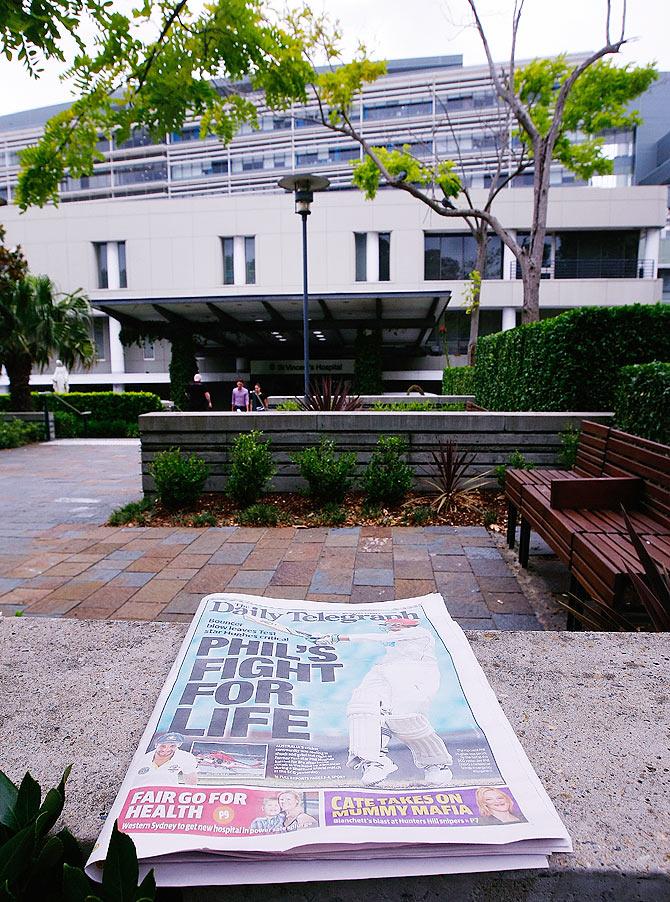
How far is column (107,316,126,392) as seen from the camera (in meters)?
31.0

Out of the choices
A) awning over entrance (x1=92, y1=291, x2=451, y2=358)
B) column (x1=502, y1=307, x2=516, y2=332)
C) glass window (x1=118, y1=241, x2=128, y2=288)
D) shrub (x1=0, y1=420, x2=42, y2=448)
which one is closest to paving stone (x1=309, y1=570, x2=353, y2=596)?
shrub (x1=0, y1=420, x2=42, y2=448)

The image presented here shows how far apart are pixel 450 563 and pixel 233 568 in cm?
160

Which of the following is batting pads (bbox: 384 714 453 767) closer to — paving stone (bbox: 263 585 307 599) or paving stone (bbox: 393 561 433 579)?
paving stone (bbox: 263 585 307 599)

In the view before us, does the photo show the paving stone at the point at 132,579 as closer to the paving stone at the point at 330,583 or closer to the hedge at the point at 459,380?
the paving stone at the point at 330,583

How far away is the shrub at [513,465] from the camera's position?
18.6 feet

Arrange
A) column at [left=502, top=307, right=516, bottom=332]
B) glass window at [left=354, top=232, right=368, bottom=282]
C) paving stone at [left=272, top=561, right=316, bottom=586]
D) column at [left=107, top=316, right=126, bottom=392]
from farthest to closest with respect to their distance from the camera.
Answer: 1. column at [left=107, top=316, right=126, bottom=392]
2. glass window at [left=354, top=232, right=368, bottom=282]
3. column at [left=502, top=307, right=516, bottom=332]
4. paving stone at [left=272, top=561, right=316, bottom=586]

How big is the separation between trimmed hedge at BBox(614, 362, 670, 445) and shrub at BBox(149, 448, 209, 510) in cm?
410

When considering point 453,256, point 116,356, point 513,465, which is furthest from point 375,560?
point 116,356

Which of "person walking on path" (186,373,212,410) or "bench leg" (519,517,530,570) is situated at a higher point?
"person walking on path" (186,373,212,410)

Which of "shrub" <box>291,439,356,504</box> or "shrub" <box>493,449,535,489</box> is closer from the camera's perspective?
"shrub" <box>291,439,356,504</box>

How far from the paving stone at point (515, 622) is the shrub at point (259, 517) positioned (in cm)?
257

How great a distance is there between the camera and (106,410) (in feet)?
56.9

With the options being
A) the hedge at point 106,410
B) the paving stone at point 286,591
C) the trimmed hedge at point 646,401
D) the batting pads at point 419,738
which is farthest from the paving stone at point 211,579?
the hedge at point 106,410

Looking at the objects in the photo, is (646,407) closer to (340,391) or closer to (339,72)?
(340,391)
